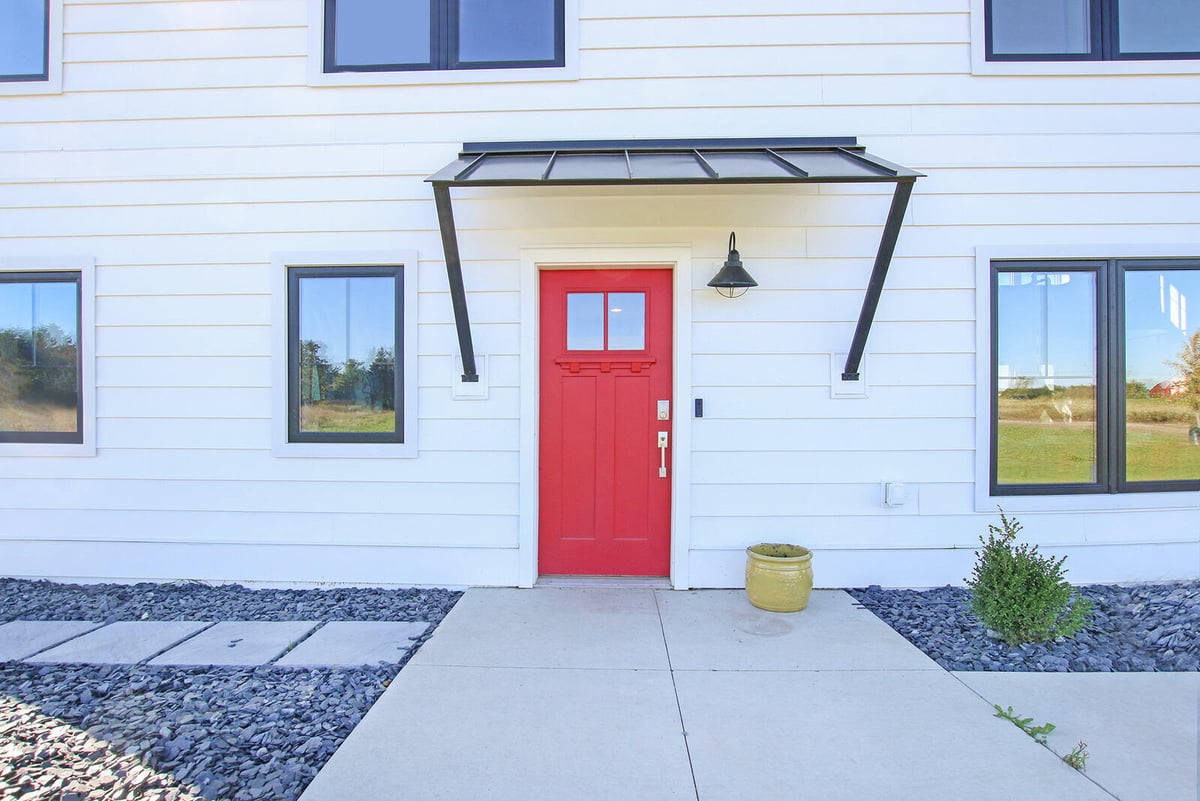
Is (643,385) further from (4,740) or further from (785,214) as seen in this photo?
(4,740)

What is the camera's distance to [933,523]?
4.09 m

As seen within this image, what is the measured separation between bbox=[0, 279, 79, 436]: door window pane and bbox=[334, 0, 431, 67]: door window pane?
8.21ft

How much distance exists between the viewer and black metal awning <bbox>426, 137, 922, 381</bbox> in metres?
3.35

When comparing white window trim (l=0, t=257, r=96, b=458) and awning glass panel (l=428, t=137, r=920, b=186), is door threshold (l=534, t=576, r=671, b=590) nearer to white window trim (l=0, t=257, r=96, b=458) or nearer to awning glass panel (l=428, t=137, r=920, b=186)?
awning glass panel (l=428, t=137, r=920, b=186)

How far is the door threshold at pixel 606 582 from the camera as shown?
13.5ft

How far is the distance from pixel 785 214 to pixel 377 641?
3543 mm

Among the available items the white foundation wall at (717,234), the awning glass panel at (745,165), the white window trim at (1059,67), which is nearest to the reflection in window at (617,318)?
the white foundation wall at (717,234)

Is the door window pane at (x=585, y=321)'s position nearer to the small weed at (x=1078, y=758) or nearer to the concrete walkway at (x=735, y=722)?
the concrete walkway at (x=735, y=722)

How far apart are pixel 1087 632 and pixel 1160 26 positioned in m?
3.94

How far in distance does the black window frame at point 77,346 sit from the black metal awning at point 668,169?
2603 millimetres

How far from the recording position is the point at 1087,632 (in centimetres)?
342

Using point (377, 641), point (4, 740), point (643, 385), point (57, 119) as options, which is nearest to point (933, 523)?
point (643, 385)

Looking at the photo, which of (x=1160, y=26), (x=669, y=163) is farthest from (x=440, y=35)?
(x=1160, y=26)

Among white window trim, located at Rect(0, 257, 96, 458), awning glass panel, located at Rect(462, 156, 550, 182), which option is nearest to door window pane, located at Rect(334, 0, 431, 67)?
awning glass panel, located at Rect(462, 156, 550, 182)
